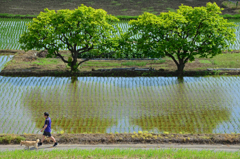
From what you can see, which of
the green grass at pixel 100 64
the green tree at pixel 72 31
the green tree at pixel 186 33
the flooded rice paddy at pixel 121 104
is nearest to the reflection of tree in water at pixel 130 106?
the flooded rice paddy at pixel 121 104

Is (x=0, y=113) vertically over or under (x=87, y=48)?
under

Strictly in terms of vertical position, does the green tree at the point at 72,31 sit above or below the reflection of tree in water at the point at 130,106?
above

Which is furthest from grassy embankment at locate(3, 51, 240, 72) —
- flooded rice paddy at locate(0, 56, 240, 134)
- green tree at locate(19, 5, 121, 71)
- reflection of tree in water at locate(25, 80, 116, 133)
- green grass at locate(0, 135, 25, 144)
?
green grass at locate(0, 135, 25, 144)

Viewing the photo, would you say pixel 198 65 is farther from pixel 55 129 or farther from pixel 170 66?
pixel 55 129

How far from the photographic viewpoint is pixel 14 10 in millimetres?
37812

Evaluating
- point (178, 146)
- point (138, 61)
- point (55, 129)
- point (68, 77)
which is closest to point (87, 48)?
point (68, 77)

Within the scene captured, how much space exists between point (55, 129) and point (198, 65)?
1381cm

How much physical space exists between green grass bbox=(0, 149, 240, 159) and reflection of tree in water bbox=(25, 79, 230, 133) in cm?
307

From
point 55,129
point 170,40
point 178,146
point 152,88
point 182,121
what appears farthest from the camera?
point 170,40

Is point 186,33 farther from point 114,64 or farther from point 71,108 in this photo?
point 71,108

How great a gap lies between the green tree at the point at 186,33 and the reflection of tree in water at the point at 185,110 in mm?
2925

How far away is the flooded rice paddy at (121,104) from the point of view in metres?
14.7

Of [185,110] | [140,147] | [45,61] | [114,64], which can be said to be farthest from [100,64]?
[140,147]

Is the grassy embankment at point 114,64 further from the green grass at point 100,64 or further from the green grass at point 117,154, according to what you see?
the green grass at point 117,154
